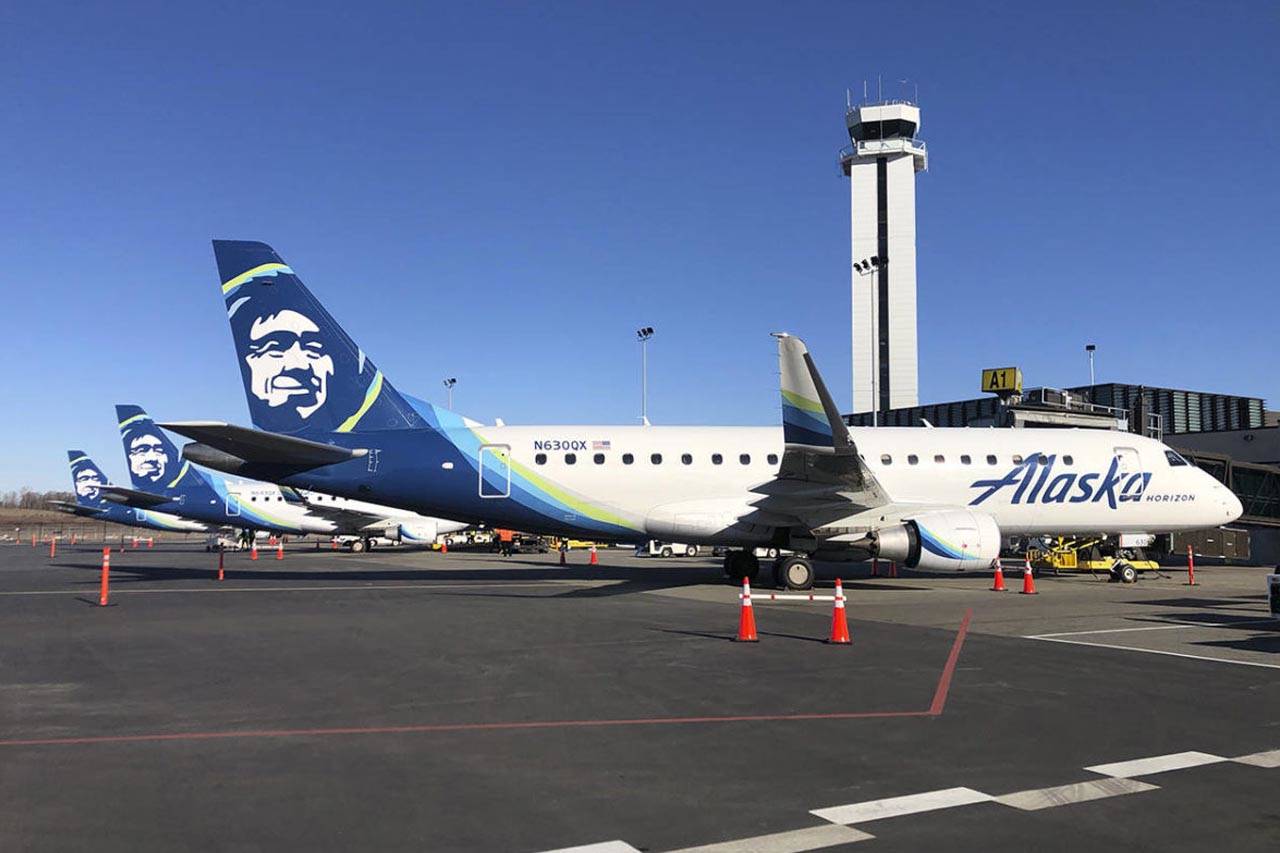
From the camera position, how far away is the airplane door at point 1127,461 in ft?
78.2

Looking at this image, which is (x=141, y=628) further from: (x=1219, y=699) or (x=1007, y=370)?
(x=1007, y=370)

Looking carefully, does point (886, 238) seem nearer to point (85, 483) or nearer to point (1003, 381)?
point (1003, 381)

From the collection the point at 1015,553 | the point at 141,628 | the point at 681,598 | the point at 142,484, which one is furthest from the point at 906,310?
the point at 141,628

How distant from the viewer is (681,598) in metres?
18.6

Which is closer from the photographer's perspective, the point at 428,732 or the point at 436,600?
the point at 428,732

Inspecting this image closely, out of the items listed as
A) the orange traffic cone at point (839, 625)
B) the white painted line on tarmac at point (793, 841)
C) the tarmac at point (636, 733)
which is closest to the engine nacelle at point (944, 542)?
the tarmac at point (636, 733)

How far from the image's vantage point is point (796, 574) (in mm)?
20094

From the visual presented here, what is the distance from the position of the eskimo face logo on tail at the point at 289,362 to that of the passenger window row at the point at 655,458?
16.5 ft

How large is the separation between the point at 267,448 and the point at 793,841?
16962mm

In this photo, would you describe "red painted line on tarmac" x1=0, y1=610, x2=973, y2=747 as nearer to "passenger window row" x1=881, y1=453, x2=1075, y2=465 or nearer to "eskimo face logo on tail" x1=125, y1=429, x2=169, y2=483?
"passenger window row" x1=881, y1=453, x2=1075, y2=465

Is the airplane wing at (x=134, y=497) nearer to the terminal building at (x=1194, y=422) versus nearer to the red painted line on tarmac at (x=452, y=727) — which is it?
the terminal building at (x=1194, y=422)

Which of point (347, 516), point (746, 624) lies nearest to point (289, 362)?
point (746, 624)

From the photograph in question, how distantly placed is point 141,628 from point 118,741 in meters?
7.78

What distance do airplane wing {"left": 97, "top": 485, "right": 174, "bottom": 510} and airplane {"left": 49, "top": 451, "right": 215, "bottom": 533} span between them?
5.71m
